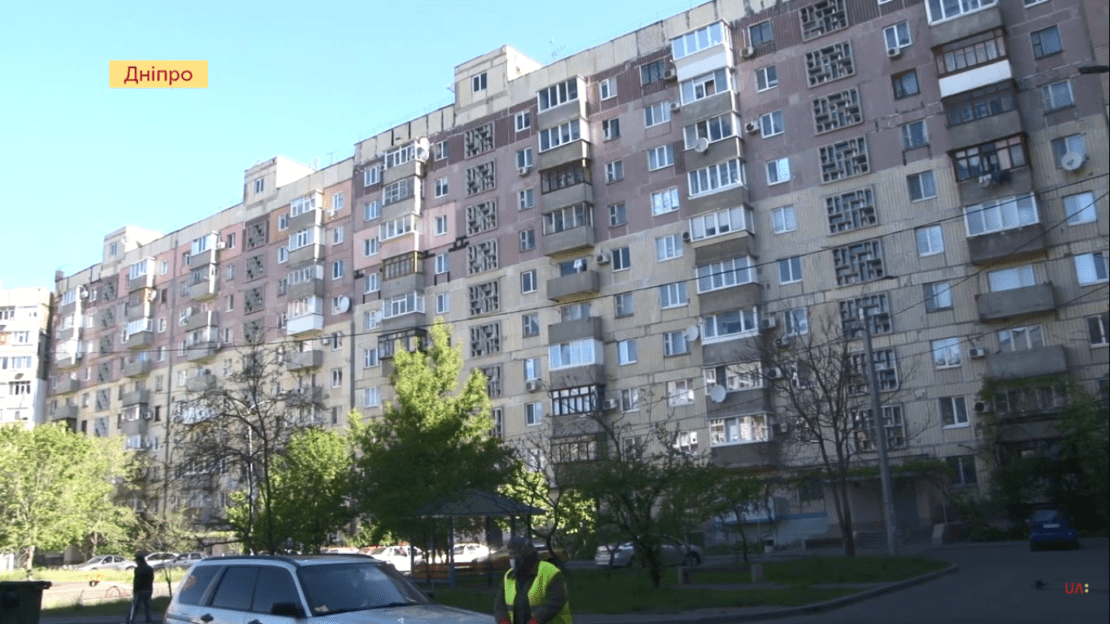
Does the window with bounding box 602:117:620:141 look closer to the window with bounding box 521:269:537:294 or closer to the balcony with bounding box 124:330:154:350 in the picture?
the window with bounding box 521:269:537:294

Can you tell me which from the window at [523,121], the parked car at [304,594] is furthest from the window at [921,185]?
the parked car at [304,594]

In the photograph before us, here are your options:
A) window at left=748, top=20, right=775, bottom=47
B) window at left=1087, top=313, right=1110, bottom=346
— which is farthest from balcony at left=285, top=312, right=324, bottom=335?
window at left=1087, top=313, right=1110, bottom=346

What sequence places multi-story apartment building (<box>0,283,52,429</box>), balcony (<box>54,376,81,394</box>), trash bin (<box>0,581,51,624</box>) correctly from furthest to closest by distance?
multi-story apartment building (<box>0,283,52,429</box>), balcony (<box>54,376,81,394</box>), trash bin (<box>0,581,51,624</box>)

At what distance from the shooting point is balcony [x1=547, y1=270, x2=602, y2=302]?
48.3 meters

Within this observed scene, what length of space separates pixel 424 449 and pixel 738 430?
50.1 ft

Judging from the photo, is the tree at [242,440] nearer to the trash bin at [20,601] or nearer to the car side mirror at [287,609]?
the trash bin at [20,601]

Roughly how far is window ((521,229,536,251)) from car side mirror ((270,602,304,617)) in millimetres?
43256

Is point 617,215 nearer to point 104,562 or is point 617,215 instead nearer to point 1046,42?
point 1046,42

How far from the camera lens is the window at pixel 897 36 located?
42.0 metres

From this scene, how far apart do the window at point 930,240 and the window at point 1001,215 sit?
4.40ft

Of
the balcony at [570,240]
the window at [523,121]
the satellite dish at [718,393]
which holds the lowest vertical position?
the satellite dish at [718,393]

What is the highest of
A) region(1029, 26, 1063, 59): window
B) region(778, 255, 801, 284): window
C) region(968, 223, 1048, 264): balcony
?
region(1029, 26, 1063, 59): window

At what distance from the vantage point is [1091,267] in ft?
121

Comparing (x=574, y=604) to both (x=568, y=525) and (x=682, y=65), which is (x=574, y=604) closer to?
(x=568, y=525)
